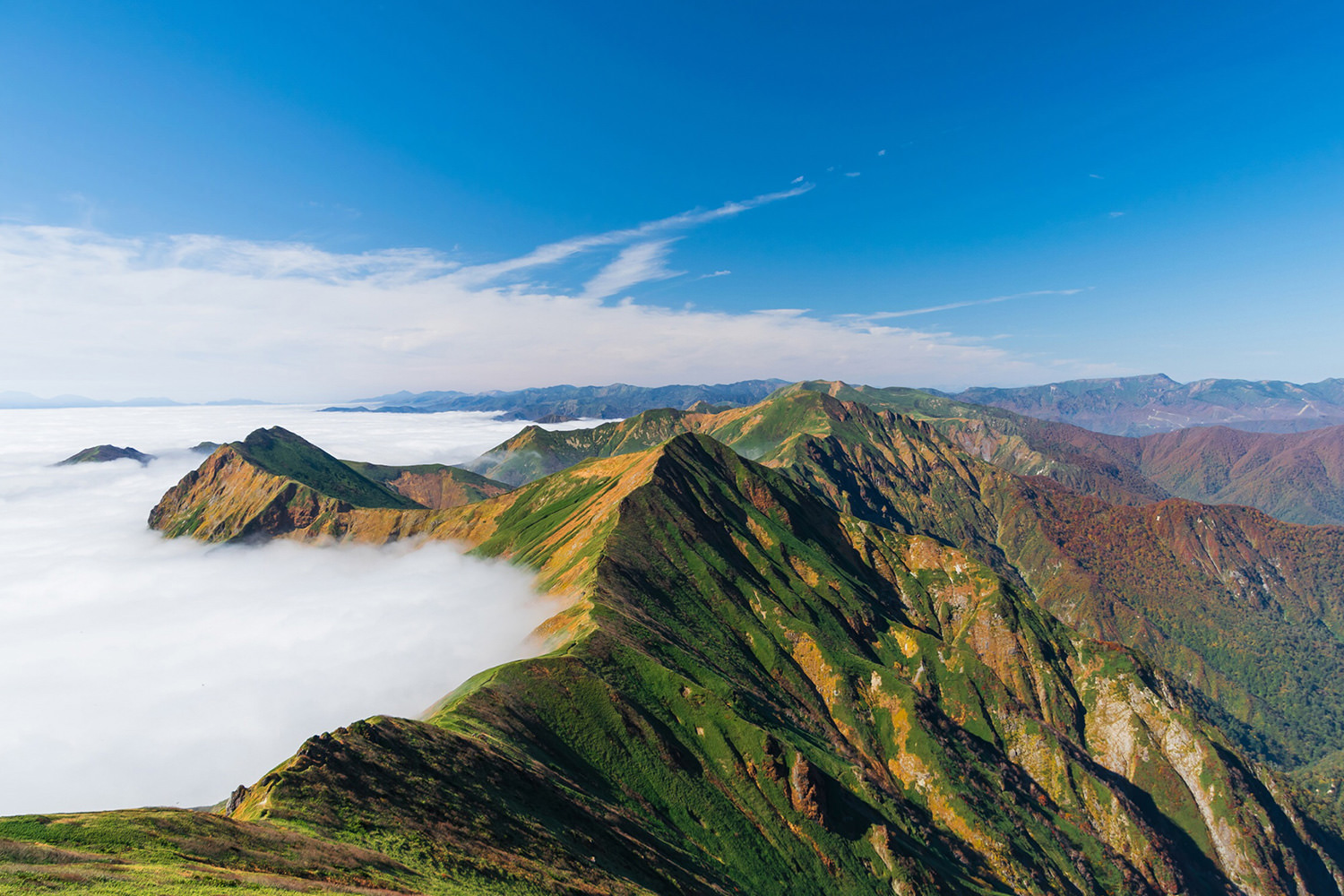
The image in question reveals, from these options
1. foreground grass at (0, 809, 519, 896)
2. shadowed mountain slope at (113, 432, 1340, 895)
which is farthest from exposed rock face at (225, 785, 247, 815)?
foreground grass at (0, 809, 519, 896)

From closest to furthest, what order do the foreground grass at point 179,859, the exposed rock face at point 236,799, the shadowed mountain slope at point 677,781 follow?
the foreground grass at point 179,859 → the exposed rock face at point 236,799 → the shadowed mountain slope at point 677,781

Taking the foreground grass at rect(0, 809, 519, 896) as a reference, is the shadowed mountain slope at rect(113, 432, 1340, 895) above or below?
below

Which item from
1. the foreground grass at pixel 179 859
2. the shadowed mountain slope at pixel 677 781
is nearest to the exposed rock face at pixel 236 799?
the shadowed mountain slope at pixel 677 781

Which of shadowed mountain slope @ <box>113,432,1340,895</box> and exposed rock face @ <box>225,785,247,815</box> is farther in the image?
shadowed mountain slope @ <box>113,432,1340,895</box>

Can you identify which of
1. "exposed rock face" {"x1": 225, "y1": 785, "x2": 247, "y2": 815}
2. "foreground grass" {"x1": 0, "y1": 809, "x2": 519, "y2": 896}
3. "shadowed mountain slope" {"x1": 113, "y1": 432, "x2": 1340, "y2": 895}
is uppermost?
"foreground grass" {"x1": 0, "y1": 809, "x2": 519, "y2": 896}

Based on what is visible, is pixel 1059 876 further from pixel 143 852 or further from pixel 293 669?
pixel 293 669

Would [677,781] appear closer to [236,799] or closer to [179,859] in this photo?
[236,799]

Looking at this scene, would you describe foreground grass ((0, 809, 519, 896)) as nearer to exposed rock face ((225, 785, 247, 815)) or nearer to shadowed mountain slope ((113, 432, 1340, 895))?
shadowed mountain slope ((113, 432, 1340, 895))

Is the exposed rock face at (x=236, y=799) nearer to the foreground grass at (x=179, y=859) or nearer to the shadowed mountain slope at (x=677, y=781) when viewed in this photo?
the shadowed mountain slope at (x=677, y=781)

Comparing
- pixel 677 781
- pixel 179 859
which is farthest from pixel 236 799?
pixel 677 781

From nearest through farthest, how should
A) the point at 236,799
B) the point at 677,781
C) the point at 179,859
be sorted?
the point at 179,859 → the point at 236,799 → the point at 677,781

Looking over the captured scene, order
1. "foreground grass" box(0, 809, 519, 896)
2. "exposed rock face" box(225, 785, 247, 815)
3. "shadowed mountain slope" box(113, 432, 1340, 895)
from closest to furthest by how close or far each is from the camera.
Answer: "foreground grass" box(0, 809, 519, 896)
"exposed rock face" box(225, 785, 247, 815)
"shadowed mountain slope" box(113, 432, 1340, 895)

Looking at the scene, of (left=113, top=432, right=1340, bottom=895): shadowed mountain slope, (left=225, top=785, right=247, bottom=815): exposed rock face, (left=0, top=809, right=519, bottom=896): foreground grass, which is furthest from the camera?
(left=113, top=432, right=1340, bottom=895): shadowed mountain slope
